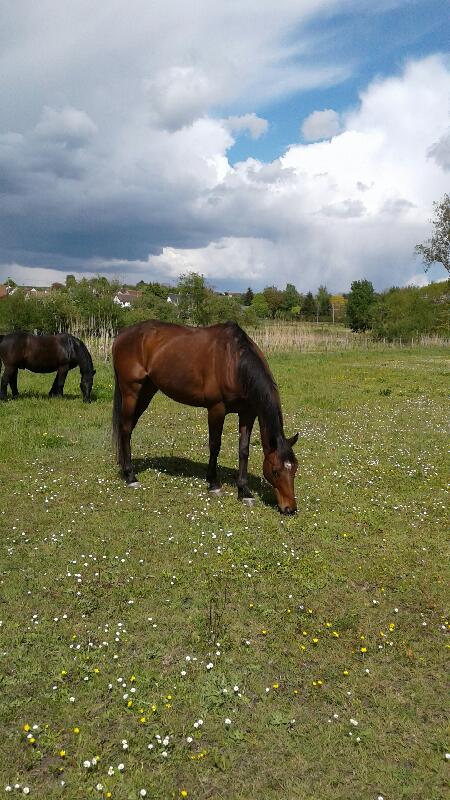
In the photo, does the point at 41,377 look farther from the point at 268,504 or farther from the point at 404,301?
the point at 404,301

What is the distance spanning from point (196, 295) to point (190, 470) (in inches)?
1888

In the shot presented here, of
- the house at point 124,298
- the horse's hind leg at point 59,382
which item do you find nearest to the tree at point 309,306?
the house at point 124,298

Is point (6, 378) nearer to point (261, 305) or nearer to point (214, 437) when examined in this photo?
point (214, 437)

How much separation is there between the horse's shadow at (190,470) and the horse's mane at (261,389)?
1552 millimetres

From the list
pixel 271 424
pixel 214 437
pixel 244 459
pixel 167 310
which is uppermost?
pixel 167 310

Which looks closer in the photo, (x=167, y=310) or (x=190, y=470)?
(x=190, y=470)

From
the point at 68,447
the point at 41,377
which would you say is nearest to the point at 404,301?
the point at 41,377

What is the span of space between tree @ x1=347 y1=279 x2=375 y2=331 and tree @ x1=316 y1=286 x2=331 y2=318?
2182 cm

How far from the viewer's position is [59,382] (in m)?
17.3

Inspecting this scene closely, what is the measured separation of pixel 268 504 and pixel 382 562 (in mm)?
2315

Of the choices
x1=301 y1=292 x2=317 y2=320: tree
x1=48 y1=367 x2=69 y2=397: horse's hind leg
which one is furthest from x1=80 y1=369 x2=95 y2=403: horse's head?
x1=301 y1=292 x2=317 y2=320: tree

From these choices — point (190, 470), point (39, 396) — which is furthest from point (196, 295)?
point (190, 470)

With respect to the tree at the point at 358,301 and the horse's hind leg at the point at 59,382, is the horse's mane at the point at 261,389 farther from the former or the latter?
the tree at the point at 358,301

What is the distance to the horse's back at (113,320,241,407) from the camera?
844cm
